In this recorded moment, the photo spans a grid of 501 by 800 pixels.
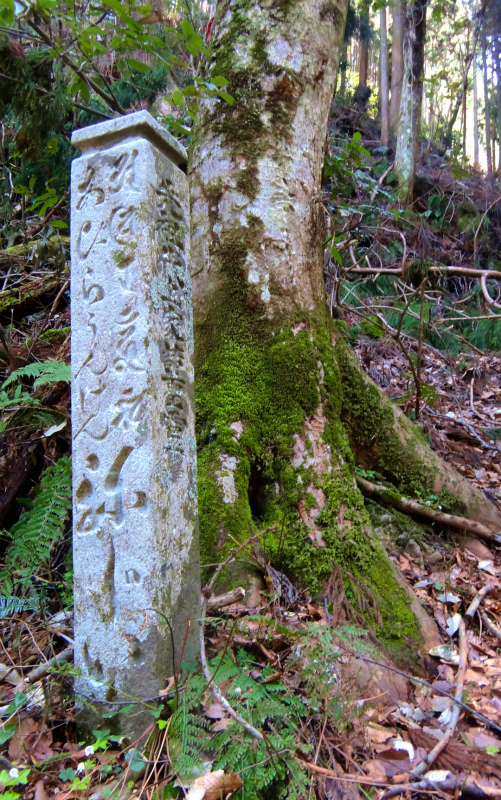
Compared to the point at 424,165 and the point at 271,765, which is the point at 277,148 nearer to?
the point at 271,765

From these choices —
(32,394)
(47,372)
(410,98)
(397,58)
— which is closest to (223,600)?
(47,372)

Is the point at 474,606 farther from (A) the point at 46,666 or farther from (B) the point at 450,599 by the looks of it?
(A) the point at 46,666

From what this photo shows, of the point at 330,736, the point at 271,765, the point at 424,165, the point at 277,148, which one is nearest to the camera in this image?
the point at 271,765

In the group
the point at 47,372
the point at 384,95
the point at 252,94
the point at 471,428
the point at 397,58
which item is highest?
the point at 397,58

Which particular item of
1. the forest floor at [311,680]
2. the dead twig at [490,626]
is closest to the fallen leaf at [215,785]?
the forest floor at [311,680]

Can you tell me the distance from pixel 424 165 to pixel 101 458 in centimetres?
1327

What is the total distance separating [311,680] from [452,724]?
2.18ft

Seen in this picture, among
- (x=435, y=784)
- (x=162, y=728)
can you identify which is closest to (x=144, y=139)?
(x=162, y=728)

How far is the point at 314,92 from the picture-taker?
11.2ft

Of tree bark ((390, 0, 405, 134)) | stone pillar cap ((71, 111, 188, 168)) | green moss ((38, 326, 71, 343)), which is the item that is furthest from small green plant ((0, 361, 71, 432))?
tree bark ((390, 0, 405, 134))

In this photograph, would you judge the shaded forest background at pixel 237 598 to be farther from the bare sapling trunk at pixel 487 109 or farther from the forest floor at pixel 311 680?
the bare sapling trunk at pixel 487 109

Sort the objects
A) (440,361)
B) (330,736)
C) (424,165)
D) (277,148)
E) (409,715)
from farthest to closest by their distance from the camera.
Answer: (424,165) < (440,361) < (277,148) < (409,715) < (330,736)

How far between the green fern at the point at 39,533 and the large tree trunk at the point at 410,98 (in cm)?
730

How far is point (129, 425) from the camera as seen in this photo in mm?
1929
